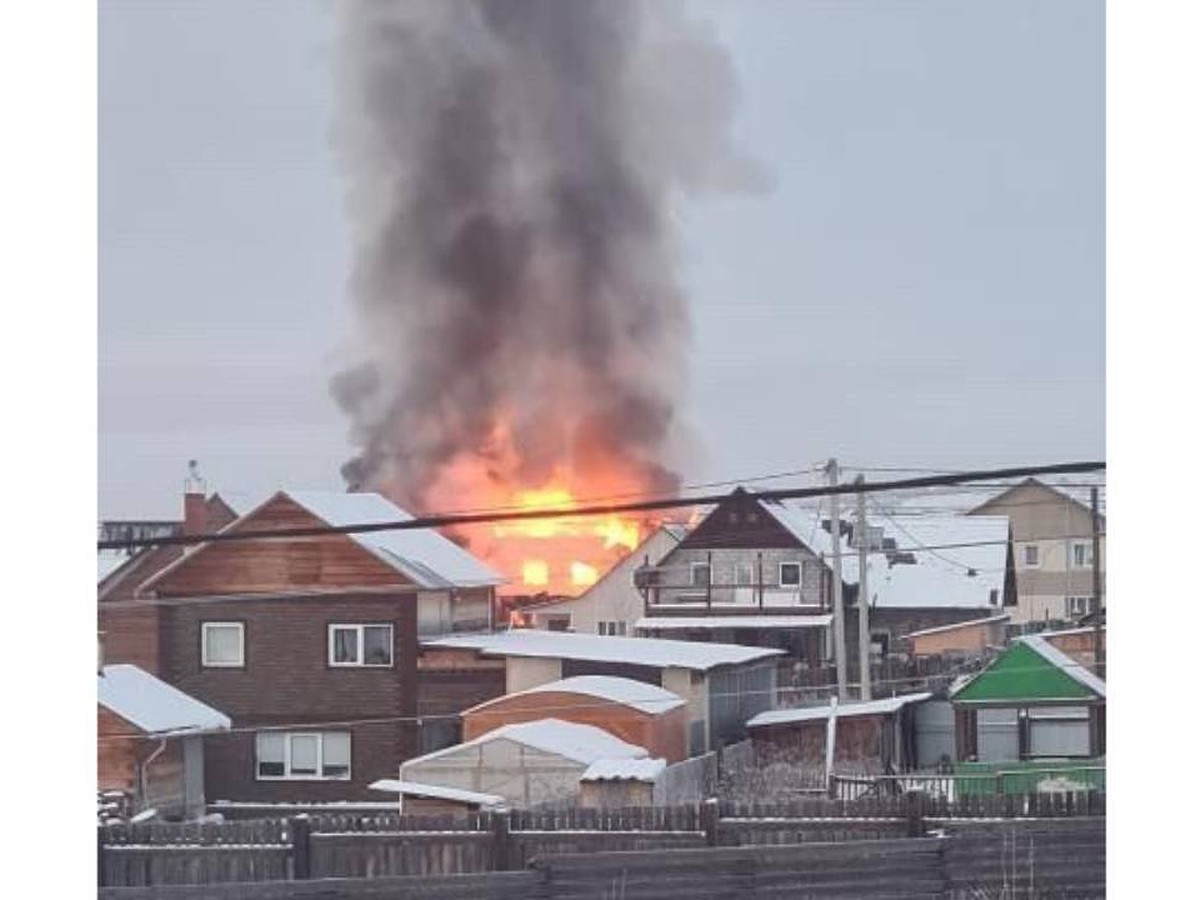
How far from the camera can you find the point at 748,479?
3.79m

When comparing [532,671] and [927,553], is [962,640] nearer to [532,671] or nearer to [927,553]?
[927,553]

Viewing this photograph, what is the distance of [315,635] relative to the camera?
381cm

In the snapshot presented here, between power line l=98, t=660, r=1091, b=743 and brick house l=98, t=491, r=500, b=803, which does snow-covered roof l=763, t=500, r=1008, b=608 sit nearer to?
power line l=98, t=660, r=1091, b=743

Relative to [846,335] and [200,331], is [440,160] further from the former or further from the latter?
[846,335]

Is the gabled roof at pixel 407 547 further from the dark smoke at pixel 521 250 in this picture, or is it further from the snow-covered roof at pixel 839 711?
the snow-covered roof at pixel 839 711

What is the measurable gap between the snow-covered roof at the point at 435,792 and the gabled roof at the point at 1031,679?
0.79 meters

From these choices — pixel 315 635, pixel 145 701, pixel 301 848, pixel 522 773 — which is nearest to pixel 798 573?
pixel 522 773

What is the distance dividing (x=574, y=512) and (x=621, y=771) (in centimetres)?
43

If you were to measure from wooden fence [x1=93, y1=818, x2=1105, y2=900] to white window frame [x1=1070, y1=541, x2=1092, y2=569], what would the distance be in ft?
1.37

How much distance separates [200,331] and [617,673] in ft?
2.92

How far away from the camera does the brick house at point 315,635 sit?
3789 millimetres

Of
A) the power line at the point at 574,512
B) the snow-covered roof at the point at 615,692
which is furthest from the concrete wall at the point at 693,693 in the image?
the power line at the point at 574,512
